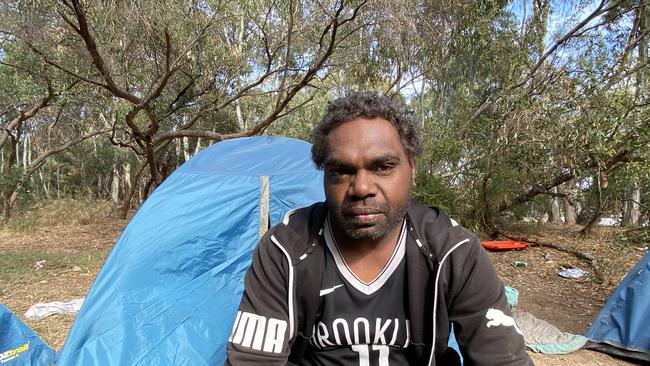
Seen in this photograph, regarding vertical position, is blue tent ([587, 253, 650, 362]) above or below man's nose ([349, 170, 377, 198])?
below

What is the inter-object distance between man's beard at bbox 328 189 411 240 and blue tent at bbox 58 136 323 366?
133cm

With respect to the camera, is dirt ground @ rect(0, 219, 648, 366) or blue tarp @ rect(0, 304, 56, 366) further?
dirt ground @ rect(0, 219, 648, 366)

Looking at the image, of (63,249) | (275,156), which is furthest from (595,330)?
(63,249)

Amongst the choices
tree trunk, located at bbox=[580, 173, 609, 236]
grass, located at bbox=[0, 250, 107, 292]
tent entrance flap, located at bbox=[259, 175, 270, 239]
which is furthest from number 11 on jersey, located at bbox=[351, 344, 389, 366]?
tree trunk, located at bbox=[580, 173, 609, 236]

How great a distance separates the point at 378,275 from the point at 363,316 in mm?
145

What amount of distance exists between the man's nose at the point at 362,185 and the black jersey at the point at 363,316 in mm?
234

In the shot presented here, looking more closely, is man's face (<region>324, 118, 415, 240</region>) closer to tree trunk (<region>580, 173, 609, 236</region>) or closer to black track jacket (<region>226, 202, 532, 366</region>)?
black track jacket (<region>226, 202, 532, 366</region>)

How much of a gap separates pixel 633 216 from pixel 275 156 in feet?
34.3

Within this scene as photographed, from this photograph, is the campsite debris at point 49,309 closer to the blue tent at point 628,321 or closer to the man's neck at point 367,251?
the man's neck at point 367,251

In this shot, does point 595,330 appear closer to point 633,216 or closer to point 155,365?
point 155,365

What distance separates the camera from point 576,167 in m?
5.50

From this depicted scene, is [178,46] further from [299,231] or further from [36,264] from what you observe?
[299,231]

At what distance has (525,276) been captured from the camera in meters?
5.99

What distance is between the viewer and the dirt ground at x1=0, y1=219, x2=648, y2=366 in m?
3.98
